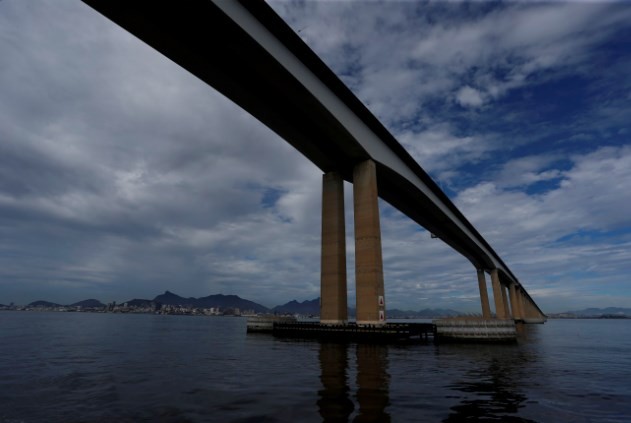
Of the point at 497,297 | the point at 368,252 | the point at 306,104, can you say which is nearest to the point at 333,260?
the point at 368,252

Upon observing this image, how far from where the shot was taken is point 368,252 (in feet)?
126

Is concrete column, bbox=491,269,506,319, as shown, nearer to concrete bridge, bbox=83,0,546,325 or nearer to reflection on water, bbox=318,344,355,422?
concrete bridge, bbox=83,0,546,325

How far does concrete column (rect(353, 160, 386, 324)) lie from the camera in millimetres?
37281

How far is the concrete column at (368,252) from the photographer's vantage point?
122 feet

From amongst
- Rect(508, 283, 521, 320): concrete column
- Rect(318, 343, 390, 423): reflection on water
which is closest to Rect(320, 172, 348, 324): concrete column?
Rect(318, 343, 390, 423): reflection on water

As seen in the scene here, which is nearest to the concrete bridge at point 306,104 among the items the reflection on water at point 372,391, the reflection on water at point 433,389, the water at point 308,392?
the reflection on water at point 433,389

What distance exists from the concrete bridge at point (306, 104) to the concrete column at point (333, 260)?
118 mm

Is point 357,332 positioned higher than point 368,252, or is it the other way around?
point 368,252

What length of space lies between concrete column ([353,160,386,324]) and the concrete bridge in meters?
0.11

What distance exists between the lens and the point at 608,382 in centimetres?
1561

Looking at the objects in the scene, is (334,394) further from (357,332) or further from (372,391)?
(357,332)

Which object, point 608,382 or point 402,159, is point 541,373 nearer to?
point 608,382

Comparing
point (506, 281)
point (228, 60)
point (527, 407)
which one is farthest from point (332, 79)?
point (506, 281)

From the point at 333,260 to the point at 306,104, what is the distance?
17764 millimetres
